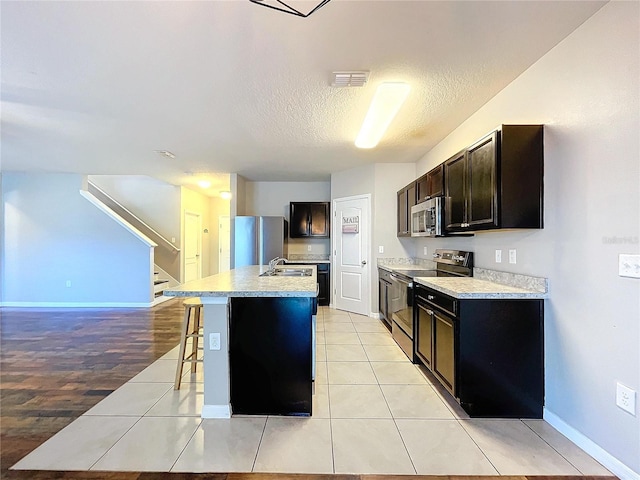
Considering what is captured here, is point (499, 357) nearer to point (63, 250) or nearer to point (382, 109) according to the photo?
point (382, 109)

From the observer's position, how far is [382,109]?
2.82 metres

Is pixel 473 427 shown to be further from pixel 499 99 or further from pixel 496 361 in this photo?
pixel 499 99

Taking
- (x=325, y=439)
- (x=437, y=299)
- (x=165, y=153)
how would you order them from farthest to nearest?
1. (x=165, y=153)
2. (x=437, y=299)
3. (x=325, y=439)

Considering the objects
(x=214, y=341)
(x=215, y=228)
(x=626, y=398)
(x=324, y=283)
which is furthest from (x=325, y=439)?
(x=215, y=228)

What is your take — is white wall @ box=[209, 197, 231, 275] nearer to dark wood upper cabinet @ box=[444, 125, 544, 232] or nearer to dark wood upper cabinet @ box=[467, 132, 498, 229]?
dark wood upper cabinet @ box=[467, 132, 498, 229]

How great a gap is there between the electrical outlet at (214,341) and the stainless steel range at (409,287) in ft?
6.23

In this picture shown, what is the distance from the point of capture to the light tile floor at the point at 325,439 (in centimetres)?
169

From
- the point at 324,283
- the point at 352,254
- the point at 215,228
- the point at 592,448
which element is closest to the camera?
the point at 592,448

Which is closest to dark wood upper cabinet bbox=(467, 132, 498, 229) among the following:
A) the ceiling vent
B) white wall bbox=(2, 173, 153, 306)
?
the ceiling vent

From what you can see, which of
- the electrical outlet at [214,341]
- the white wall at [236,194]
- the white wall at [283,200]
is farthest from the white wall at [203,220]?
the electrical outlet at [214,341]

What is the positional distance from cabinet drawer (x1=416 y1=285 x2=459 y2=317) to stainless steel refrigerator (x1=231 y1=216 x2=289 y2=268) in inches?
127

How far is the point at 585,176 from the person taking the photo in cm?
179

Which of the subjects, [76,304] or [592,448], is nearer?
[592,448]

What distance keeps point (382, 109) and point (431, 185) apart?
1086 mm
